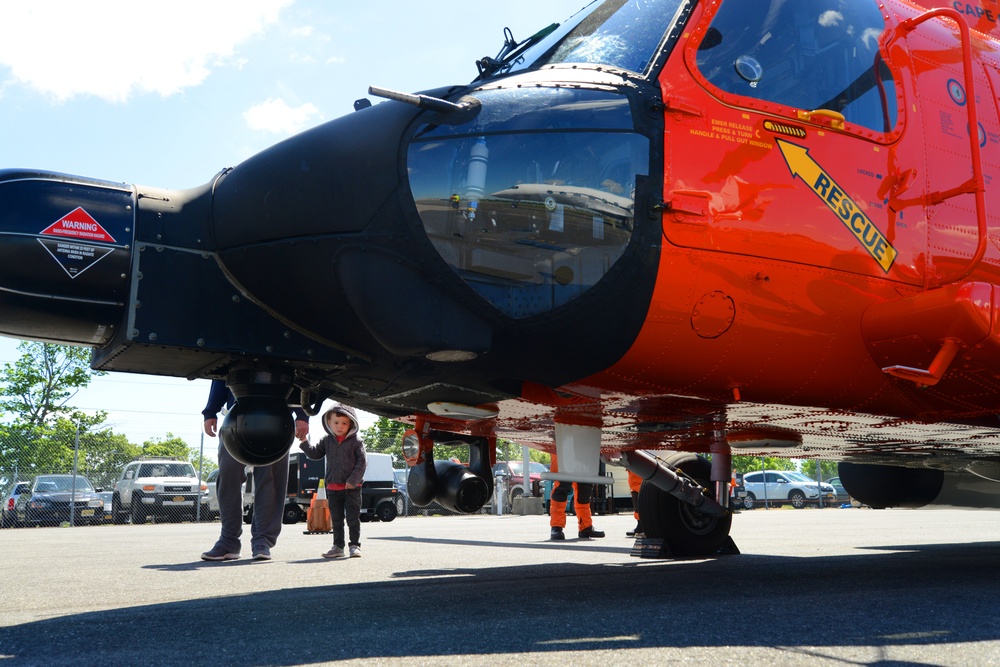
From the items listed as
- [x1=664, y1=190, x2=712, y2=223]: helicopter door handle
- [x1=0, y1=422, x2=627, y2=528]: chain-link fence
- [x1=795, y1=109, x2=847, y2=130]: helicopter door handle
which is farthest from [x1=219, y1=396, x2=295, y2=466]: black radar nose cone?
[x1=0, y1=422, x2=627, y2=528]: chain-link fence

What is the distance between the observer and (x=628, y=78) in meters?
3.90

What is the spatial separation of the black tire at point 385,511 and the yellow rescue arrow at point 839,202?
20426 mm

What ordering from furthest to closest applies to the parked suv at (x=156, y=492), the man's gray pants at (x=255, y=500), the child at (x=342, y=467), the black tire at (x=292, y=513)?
1. the parked suv at (x=156, y=492)
2. the black tire at (x=292, y=513)
3. the child at (x=342, y=467)
4. the man's gray pants at (x=255, y=500)

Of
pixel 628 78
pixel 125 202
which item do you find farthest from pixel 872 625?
pixel 125 202

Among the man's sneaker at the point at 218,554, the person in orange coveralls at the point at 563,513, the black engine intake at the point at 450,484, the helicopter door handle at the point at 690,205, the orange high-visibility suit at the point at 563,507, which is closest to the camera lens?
the helicopter door handle at the point at 690,205

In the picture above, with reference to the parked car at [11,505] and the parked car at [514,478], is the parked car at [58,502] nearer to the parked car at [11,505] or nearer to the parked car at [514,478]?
the parked car at [11,505]

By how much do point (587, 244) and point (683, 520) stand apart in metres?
4.12

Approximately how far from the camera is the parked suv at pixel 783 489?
34844mm

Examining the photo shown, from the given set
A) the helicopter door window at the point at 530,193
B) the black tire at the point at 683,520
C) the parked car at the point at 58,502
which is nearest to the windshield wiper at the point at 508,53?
the helicopter door window at the point at 530,193

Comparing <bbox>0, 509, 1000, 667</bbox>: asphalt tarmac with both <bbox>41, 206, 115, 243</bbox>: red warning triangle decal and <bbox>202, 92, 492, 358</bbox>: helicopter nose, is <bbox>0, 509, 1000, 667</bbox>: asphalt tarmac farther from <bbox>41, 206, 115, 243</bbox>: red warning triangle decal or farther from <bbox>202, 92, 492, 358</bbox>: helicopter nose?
<bbox>41, 206, 115, 243</bbox>: red warning triangle decal

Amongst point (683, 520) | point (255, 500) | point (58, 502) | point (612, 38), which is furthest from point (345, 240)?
point (58, 502)

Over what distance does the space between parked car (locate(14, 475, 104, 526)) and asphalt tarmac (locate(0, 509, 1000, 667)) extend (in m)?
16.4

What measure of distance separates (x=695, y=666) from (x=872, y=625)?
124 cm

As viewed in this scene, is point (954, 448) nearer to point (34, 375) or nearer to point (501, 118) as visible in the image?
point (501, 118)
